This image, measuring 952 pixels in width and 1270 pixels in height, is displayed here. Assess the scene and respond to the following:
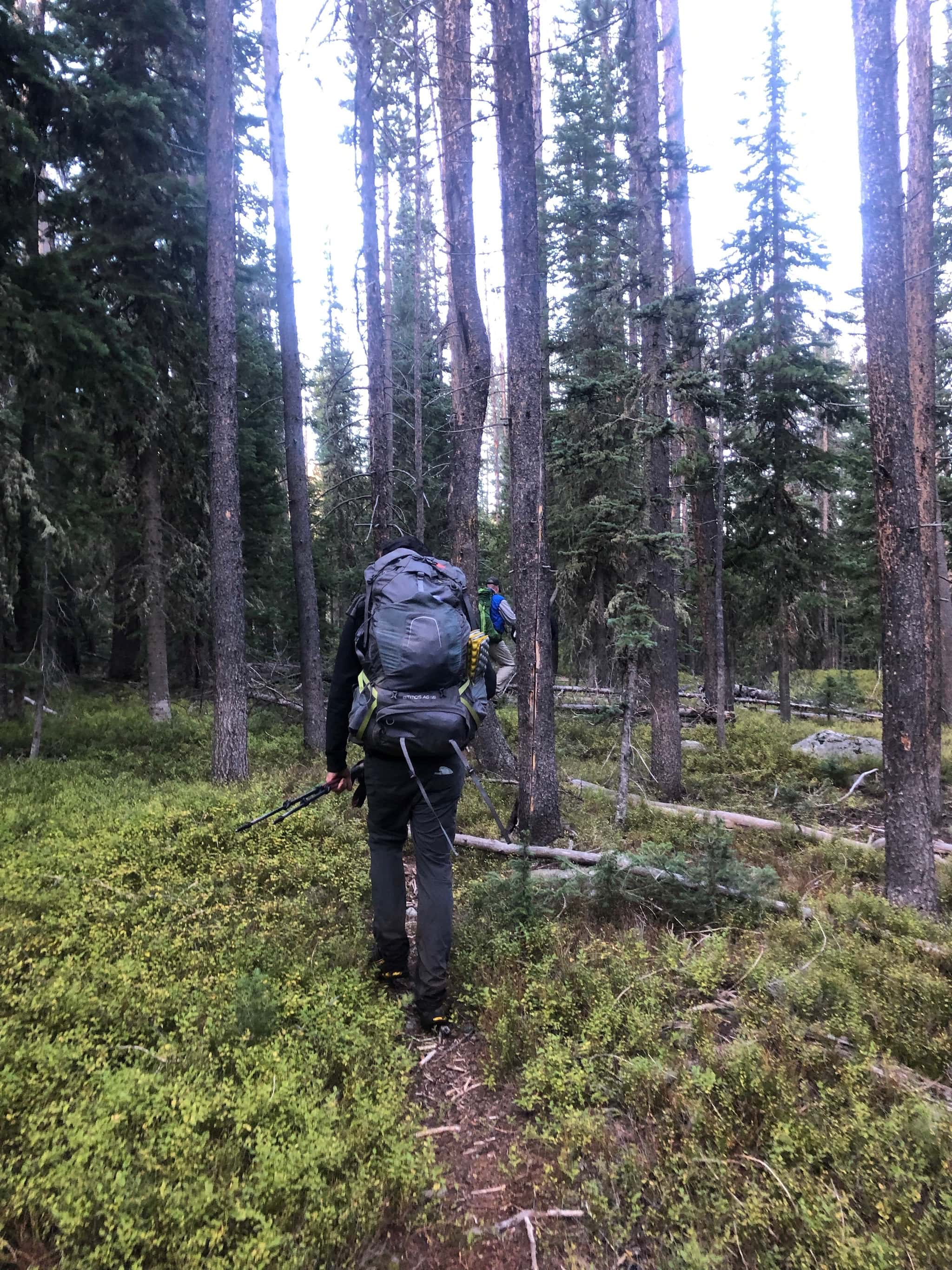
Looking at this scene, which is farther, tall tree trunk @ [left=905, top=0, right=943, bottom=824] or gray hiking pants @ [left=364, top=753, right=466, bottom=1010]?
tall tree trunk @ [left=905, top=0, right=943, bottom=824]

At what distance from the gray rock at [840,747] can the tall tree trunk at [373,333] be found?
8307mm

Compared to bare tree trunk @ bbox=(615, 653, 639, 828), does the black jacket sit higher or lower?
higher

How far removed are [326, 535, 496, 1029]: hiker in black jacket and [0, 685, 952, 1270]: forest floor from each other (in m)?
0.20

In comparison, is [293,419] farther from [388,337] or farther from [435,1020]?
[435,1020]

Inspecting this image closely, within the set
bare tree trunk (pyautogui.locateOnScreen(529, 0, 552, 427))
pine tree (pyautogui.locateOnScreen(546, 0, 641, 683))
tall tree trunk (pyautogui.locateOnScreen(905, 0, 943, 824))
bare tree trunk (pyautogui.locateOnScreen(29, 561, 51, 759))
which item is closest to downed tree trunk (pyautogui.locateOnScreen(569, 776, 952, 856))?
tall tree trunk (pyautogui.locateOnScreen(905, 0, 943, 824))

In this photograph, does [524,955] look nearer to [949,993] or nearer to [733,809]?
[949,993]

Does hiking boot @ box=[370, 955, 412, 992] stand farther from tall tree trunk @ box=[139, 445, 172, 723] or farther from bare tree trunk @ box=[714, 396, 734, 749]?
bare tree trunk @ box=[714, 396, 734, 749]

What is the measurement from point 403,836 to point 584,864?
2624 millimetres

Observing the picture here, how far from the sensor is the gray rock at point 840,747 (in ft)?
38.0

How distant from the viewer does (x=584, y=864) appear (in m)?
6.12

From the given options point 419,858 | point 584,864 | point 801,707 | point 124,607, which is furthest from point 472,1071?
point 801,707

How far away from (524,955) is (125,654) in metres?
15.1

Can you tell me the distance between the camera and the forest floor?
7.93 feet

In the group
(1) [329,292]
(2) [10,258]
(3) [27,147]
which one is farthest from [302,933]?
(1) [329,292]
